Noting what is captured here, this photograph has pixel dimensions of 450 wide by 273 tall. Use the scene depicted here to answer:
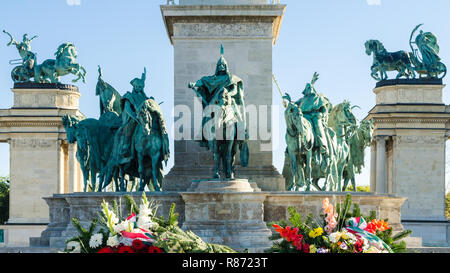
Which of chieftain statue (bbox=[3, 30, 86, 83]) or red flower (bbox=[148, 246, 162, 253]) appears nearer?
red flower (bbox=[148, 246, 162, 253])

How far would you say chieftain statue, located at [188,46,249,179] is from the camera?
20000mm

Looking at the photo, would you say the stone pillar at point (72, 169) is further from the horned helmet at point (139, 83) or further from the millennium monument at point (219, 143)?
the horned helmet at point (139, 83)

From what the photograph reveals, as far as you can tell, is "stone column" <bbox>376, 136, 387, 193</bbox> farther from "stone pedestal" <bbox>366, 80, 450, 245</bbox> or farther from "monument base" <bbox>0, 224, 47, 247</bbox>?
"monument base" <bbox>0, 224, 47, 247</bbox>

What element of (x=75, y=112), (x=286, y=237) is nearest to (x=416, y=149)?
(x=75, y=112)

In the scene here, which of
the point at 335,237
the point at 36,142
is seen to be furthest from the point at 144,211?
Result: the point at 36,142

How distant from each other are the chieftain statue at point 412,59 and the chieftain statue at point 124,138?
37.7 m

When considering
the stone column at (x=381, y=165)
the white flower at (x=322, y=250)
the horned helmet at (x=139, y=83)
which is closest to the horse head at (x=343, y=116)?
the horned helmet at (x=139, y=83)

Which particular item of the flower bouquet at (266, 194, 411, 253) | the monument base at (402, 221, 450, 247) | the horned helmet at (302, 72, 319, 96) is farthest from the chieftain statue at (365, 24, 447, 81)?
the flower bouquet at (266, 194, 411, 253)

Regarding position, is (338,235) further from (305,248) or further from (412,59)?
(412,59)

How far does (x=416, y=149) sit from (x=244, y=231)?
42254mm

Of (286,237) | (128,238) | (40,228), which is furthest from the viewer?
(40,228)

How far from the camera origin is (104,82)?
85.7 feet

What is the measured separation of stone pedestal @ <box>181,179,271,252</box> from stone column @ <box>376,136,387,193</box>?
41097 millimetres
